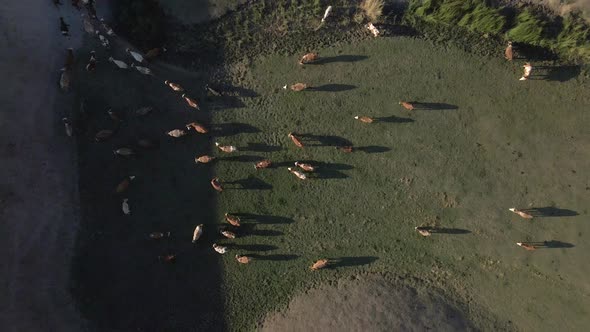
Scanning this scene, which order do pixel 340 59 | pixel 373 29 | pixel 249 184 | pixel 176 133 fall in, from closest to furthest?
pixel 176 133, pixel 249 184, pixel 373 29, pixel 340 59

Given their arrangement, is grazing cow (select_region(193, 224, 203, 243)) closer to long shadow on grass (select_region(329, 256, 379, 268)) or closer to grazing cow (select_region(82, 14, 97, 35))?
long shadow on grass (select_region(329, 256, 379, 268))

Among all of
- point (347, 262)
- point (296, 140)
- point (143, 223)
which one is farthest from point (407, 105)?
point (143, 223)

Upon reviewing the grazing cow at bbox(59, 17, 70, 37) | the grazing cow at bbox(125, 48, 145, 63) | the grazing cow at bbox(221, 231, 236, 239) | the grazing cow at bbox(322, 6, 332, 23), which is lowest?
the grazing cow at bbox(221, 231, 236, 239)

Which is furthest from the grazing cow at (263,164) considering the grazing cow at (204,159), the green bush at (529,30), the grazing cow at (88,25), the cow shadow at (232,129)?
the green bush at (529,30)

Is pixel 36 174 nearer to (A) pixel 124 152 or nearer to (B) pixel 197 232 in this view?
(A) pixel 124 152

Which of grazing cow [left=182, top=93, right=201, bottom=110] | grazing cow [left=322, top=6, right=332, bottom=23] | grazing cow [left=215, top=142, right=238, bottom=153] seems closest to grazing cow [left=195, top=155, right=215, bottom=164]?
grazing cow [left=215, top=142, right=238, bottom=153]

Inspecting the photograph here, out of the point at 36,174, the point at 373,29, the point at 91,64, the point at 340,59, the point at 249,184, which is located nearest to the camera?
the point at 36,174
